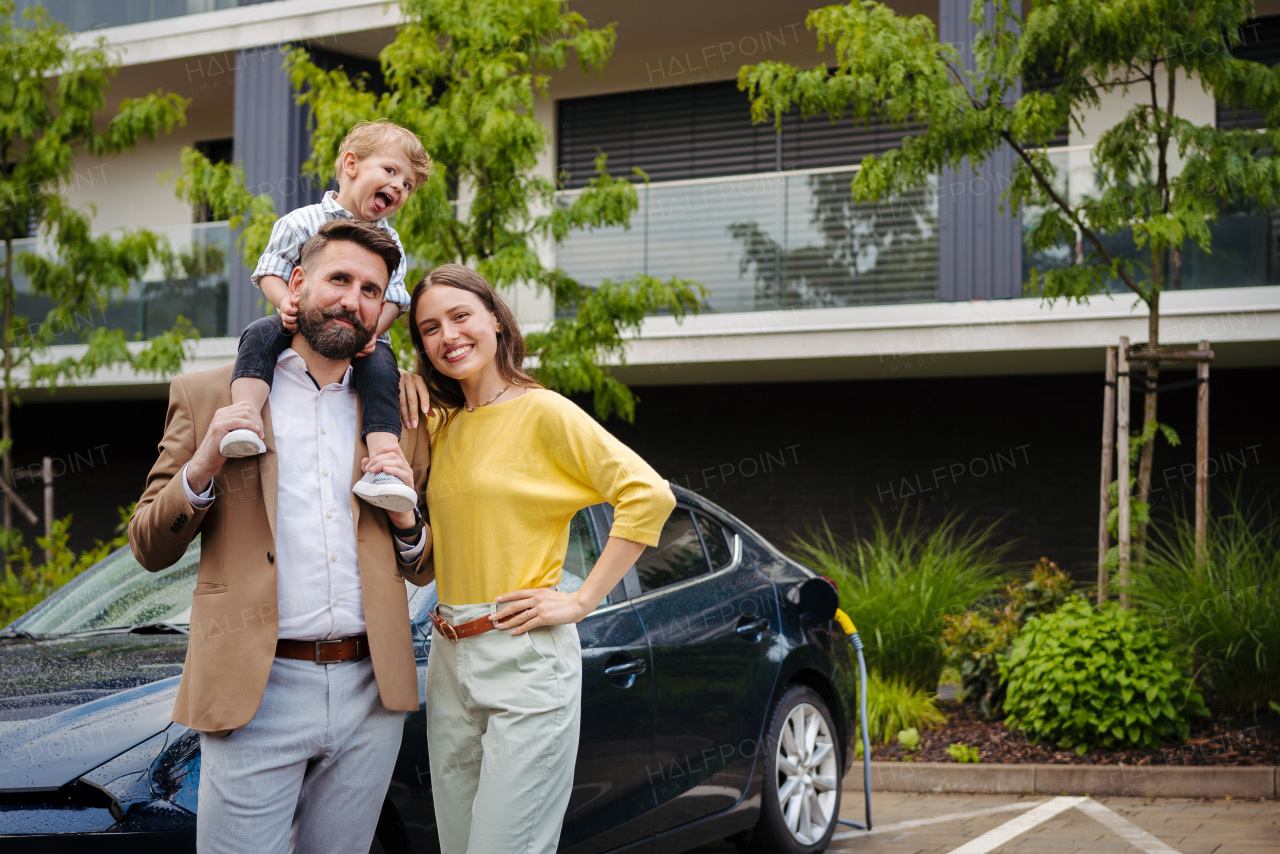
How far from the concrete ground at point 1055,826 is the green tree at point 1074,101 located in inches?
76.8

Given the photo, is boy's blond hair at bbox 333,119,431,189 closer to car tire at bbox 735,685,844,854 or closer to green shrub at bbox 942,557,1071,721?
car tire at bbox 735,685,844,854

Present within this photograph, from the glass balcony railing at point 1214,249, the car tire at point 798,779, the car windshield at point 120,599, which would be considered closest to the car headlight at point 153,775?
the car windshield at point 120,599

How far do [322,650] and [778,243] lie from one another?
968 centimetres

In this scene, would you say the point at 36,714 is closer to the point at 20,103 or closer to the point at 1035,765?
the point at 1035,765

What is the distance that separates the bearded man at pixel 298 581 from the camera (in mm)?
2553

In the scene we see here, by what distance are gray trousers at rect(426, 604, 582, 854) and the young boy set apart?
1.43 feet

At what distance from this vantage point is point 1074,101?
8180mm

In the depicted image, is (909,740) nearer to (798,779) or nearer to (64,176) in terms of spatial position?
(798,779)

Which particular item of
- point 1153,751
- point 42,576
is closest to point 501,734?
point 1153,751

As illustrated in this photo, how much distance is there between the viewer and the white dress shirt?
2.65 m

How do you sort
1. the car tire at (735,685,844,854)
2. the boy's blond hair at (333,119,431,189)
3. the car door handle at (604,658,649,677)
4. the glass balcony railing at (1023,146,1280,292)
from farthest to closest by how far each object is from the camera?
the glass balcony railing at (1023,146,1280,292)
the car tire at (735,685,844,854)
the car door handle at (604,658,649,677)
the boy's blond hair at (333,119,431,189)

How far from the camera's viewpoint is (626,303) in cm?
804

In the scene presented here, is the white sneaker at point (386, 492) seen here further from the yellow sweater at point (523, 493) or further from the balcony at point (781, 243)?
the balcony at point (781, 243)

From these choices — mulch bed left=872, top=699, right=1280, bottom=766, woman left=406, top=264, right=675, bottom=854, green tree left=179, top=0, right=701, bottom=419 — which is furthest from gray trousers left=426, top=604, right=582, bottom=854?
mulch bed left=872, top=699, right=1280, bottom=766
